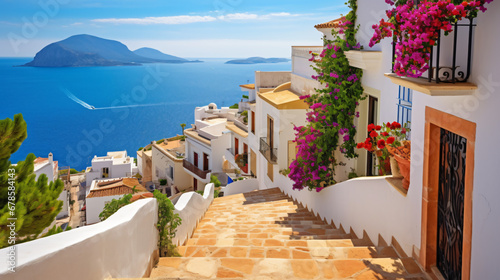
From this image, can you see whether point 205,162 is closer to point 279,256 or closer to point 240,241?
point 240,241

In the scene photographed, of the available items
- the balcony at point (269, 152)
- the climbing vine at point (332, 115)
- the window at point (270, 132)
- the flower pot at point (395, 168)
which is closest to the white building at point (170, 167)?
the balcony at point (269, 152)

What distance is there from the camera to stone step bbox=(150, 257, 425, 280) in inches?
175

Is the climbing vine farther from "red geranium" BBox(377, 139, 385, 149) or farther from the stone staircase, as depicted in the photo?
"red geranium" BBox(377, 139, 385, 149)

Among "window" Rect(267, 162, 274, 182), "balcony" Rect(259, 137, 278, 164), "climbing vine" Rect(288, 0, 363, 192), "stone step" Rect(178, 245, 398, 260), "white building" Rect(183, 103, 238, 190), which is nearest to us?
"stone step" Rect(178, 245, 398, 260)

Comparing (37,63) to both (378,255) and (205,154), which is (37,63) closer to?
(205,154)

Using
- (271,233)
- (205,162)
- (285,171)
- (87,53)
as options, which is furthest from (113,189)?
(87,53)

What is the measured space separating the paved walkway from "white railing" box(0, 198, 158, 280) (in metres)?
0.37

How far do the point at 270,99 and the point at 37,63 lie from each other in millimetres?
92500

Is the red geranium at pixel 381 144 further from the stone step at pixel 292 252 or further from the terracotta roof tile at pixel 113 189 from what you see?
the terracotta roof tile at pixel 113 189

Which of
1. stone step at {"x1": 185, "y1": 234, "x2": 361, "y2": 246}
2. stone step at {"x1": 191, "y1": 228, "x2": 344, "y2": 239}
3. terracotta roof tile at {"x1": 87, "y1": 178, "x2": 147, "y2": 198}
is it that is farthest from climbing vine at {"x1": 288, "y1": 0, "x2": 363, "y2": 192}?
terracotta roof tile at {"x1": 87, "y1": 178, "x2": 147, "y2": 198}

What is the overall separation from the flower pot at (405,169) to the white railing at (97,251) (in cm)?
273

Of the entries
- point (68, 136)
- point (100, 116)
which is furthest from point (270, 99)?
point (100, 116)

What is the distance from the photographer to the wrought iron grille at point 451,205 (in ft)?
13.3

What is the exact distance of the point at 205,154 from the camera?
37062 millimetres
